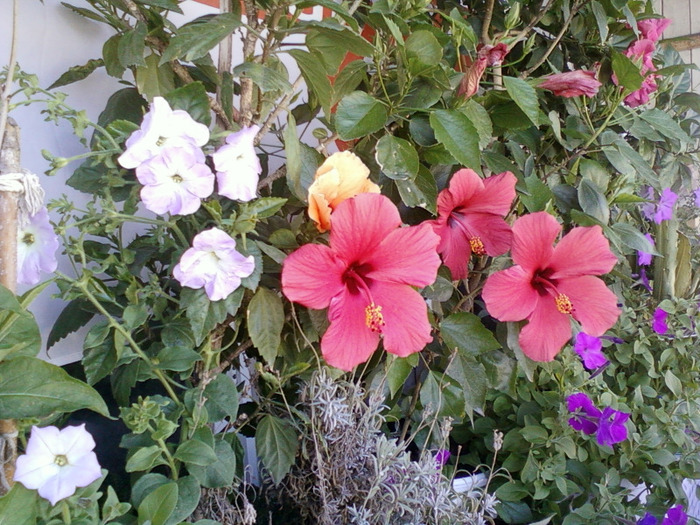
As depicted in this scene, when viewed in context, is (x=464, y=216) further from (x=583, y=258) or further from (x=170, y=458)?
(x=170, y=458)

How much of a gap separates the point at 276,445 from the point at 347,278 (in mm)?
293

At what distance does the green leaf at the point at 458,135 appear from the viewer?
887mm

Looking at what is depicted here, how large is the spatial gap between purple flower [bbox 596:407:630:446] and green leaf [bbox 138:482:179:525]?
0.84m

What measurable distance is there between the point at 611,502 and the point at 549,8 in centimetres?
105

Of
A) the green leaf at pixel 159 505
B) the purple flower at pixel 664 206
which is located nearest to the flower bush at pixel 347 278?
the green leaf at pixel 159 505

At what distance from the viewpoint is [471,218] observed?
0.99 m

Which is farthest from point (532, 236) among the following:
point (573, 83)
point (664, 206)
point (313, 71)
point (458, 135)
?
point (664, 206)

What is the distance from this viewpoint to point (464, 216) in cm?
99

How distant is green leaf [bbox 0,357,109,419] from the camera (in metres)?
0.58

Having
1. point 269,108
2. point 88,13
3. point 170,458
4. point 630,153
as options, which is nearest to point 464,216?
point 269,108

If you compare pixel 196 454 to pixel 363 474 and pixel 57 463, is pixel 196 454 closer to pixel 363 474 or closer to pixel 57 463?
pixel 57 463

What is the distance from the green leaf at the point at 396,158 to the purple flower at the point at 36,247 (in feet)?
1.55

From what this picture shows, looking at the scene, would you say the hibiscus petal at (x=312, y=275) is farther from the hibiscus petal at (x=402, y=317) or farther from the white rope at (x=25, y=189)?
the white rope at (x=25, y=189)

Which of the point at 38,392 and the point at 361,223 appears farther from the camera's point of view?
the point at 361,223
